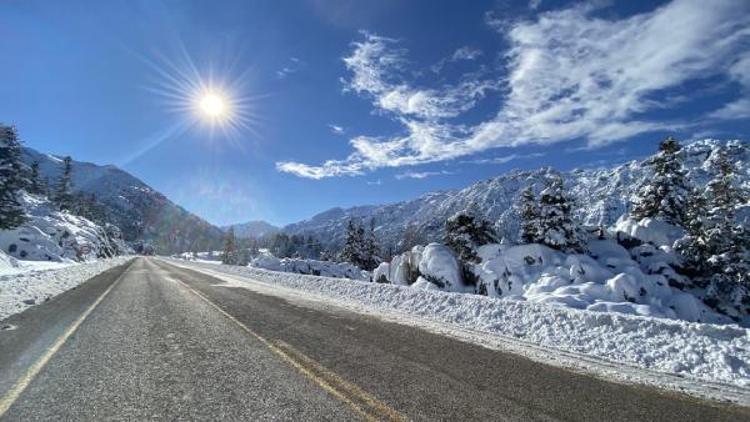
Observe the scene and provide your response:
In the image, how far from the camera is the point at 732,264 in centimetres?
2672

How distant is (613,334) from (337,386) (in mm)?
8536

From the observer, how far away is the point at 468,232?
122 feet

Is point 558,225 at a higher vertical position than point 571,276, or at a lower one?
higher

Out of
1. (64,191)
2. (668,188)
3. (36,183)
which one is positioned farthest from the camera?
(64,191)

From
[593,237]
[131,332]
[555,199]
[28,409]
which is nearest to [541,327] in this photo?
[131,332]

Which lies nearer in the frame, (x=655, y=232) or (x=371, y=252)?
(x=655, y=232)

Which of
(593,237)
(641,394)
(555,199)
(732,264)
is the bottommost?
(641,394)

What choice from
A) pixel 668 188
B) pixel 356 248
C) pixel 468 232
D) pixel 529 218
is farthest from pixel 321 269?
pixel 668 188

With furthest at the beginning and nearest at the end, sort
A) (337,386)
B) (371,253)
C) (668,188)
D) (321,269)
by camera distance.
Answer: (371,253), (321,269), (668,188), (337,386)

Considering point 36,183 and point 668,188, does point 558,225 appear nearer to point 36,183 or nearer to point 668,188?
point 668,188

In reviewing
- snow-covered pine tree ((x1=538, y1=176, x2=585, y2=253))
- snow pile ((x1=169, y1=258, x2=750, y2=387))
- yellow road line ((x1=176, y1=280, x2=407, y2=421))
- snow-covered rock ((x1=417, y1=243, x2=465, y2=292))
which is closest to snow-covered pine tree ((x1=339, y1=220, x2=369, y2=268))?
snow-covered rock ((x1=417, y1=243, x2=465, y2=292))

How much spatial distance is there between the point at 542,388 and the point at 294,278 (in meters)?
28.5

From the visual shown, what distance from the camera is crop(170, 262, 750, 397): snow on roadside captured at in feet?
30.5

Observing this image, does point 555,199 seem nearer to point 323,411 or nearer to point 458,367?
point 458,367
